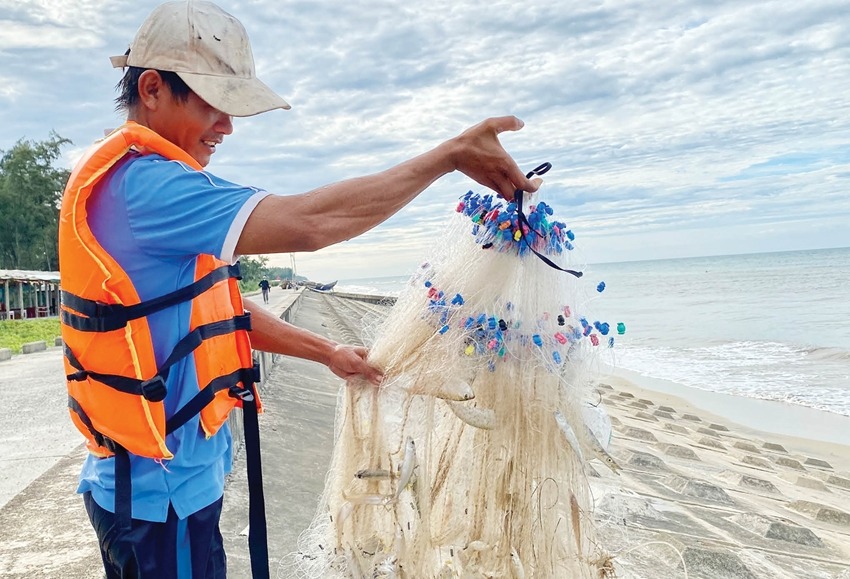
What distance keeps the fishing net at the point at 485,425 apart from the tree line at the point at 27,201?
50.3 meters

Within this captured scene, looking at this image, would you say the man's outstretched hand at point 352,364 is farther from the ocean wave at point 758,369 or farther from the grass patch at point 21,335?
the grass patch at point 21,335

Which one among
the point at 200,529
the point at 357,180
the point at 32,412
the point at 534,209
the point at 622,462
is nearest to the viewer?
the point at 357,180

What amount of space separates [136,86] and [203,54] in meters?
0.27

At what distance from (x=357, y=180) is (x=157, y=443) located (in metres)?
0.93

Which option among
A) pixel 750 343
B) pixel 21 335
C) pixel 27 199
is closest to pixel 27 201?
pixel 27 199

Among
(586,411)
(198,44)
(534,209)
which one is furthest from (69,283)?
(586,411)

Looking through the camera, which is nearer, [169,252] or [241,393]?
[169,252]

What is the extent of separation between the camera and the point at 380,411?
252cm

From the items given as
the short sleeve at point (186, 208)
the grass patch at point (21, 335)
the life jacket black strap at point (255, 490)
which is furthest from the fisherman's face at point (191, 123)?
the grass patch at point (21, 335)

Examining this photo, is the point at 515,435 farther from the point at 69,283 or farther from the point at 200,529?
the point at 69,283

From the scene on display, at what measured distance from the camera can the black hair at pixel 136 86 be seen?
6.15 ft

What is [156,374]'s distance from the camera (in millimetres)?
1850

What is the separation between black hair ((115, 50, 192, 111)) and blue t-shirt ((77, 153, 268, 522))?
246 millimetres

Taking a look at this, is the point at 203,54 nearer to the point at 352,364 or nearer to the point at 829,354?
the point at 352,364
